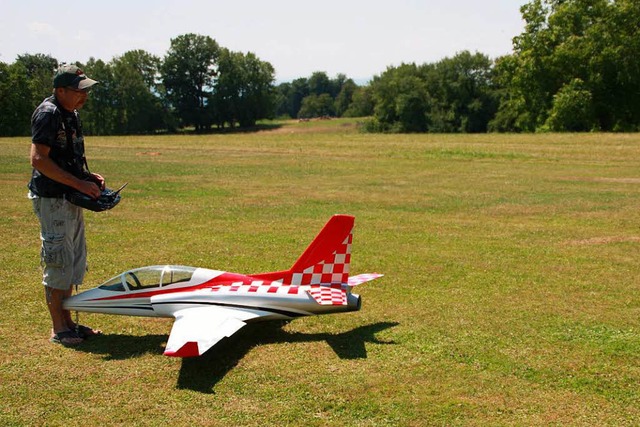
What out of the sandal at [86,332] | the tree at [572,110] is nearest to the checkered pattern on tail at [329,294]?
the sandal at [86,332]

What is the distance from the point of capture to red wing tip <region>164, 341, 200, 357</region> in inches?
262

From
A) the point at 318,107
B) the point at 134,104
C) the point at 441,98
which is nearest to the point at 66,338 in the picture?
the point at 134,104

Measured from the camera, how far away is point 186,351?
6.71 metres

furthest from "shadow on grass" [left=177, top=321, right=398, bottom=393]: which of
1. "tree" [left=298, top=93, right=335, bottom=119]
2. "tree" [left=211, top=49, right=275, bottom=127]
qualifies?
"tree" [left=298, top=93, right=335, bottom=119]

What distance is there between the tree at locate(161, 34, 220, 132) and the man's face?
312ft

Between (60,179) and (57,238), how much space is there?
0.81 metres

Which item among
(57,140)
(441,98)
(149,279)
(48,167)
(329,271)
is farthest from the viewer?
(441,98)

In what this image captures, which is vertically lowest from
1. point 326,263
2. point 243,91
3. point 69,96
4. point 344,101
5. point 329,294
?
point 329,294

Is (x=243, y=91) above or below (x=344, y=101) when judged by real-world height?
below

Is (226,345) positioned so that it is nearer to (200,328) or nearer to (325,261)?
(200,328)

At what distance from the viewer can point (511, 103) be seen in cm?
7656

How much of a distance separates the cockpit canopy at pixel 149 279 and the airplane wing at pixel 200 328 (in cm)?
53

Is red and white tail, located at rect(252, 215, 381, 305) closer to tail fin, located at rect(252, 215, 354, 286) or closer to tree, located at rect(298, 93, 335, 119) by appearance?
tail fin, located at rect(252, 215, 354, 286)

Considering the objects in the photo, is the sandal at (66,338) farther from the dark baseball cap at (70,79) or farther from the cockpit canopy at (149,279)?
the dark baseball cap at (70,79)
